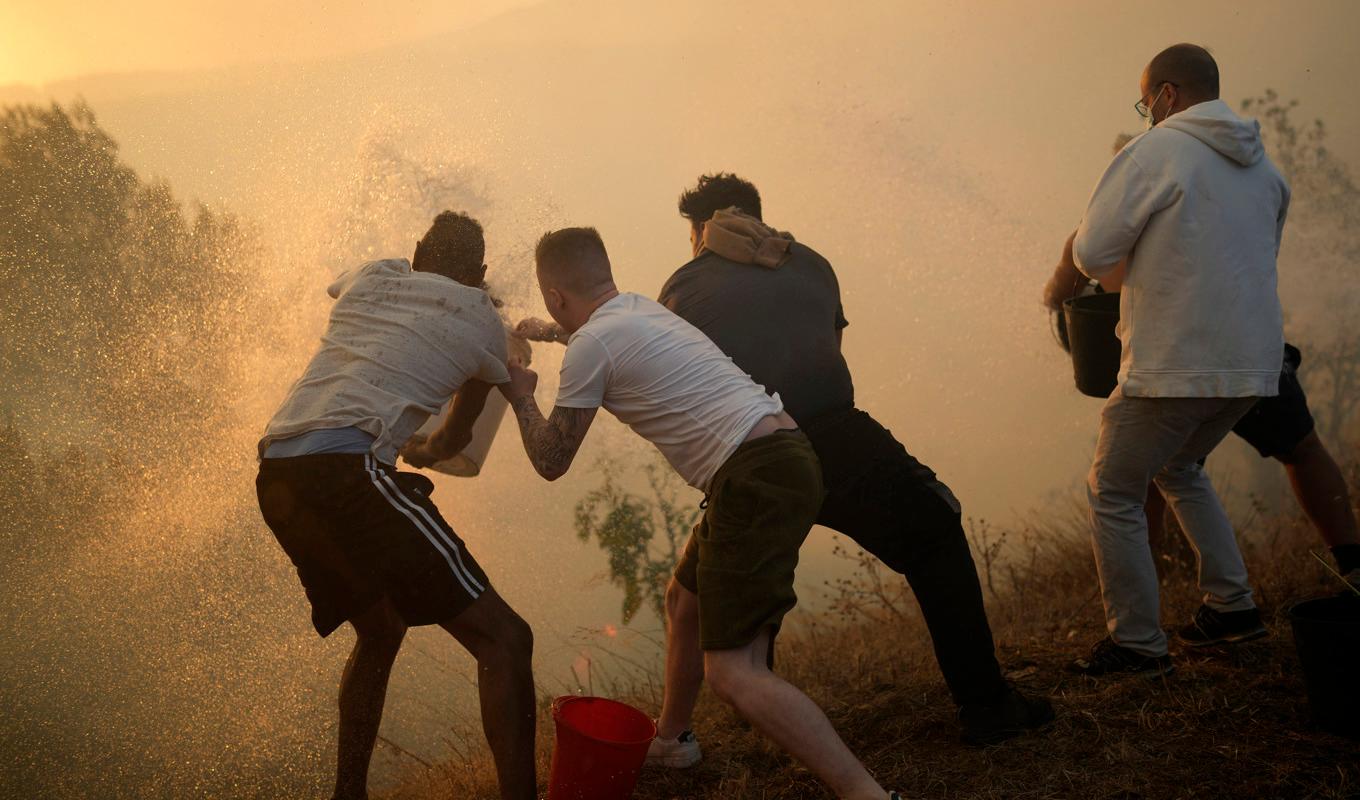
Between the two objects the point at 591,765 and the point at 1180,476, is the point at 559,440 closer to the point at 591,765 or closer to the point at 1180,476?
the point at 591,765

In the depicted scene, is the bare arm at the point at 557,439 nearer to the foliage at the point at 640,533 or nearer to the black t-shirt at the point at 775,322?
the black t-shirt at the point at 775,322

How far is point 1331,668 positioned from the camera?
352 centimetres

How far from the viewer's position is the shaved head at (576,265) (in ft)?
11.4

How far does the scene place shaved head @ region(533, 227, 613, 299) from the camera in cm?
346

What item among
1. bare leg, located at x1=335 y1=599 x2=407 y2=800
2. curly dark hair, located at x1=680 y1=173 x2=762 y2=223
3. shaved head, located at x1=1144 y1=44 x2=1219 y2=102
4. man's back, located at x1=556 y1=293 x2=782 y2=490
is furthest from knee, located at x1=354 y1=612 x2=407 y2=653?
shaved head, located at x1=1144 y1=44 x2=1219 y2=102

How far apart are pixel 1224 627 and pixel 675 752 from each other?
226cm

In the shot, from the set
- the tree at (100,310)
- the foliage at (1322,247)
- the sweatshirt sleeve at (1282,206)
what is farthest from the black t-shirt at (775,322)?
the foliage at (1322,247)

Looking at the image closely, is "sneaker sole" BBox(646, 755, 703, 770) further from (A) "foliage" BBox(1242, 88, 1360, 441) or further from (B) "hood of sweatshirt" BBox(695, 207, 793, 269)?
(A) "foliage" BBox(1242, 88, 1360, 441)

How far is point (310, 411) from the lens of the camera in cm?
342

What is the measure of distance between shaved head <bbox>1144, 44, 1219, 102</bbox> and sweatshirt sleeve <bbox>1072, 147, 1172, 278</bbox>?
41 centimetres

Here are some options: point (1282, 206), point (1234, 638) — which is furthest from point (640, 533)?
point (1282, 206)

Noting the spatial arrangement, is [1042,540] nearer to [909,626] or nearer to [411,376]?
[909,626]

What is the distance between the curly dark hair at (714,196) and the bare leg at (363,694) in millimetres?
1890

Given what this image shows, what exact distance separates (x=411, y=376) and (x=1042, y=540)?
4856mm
